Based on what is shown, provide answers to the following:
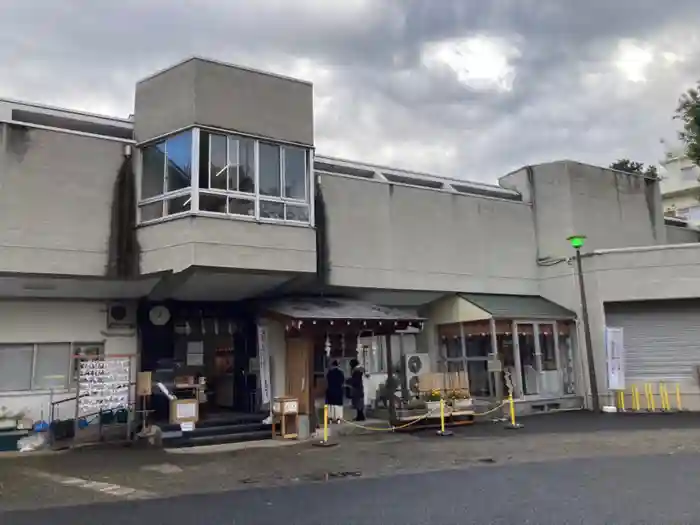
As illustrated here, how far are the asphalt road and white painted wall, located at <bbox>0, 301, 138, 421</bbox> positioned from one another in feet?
23.4

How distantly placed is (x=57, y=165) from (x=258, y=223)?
4.36 m

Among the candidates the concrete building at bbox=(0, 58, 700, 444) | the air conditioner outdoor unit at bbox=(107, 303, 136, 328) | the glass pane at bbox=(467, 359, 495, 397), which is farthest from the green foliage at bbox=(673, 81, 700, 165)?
the air conditioner outdoor unit at bbox=(107, 303, 136, 328)

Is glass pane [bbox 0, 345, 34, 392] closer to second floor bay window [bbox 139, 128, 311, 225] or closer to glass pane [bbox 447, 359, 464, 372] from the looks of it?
→ second floor bay window [bbox 139, 128, 311, 225]

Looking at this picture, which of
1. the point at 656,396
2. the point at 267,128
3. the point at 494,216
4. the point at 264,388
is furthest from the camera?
the point at 494,216

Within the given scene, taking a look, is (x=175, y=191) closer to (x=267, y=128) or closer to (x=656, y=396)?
(x=267, y=128)

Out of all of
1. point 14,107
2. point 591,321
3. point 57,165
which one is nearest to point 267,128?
point 57,165

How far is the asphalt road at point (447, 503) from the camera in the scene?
6.92 meters

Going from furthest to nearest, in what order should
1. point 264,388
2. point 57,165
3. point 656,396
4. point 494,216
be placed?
point 494,216 → point 656,396 → point 264,388 → point 57,165

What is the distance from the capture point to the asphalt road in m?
6.92

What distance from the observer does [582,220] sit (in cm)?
2133

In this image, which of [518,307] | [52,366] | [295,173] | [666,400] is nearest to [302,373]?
[295,173]

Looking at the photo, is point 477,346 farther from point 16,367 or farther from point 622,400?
point 16,367

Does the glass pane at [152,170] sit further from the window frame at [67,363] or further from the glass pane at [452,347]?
the glass pane at [452,347]

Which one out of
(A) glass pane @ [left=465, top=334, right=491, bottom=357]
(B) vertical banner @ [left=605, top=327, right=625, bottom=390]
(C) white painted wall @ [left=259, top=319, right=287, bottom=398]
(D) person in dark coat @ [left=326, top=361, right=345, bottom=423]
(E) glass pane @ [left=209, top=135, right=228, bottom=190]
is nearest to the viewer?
(E) glass pane @ [left=209, top=135, right=228, bottom=190]
